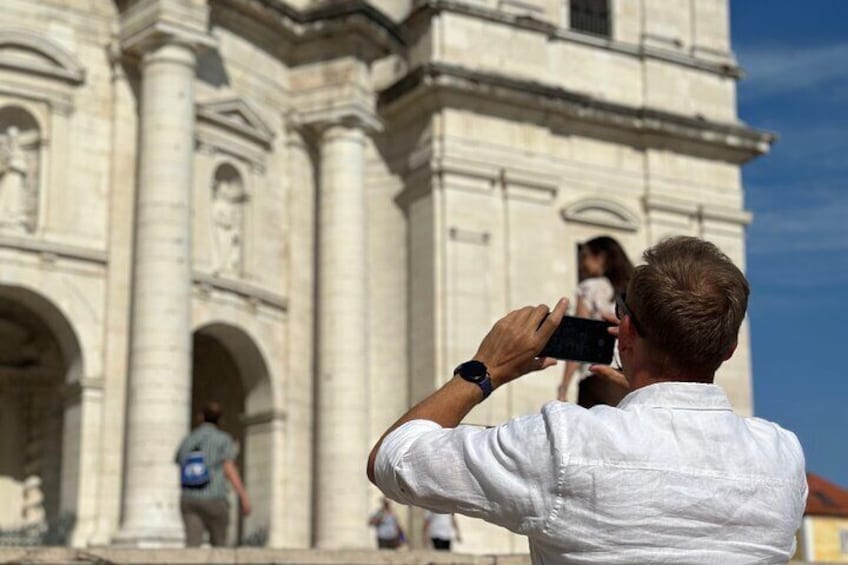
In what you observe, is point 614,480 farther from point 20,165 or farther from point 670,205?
point 670,205

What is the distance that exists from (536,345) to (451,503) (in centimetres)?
41

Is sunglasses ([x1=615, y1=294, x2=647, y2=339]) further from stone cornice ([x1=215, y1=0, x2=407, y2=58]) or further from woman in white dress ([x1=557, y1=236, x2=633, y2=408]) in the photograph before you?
stone cornice ([x1=215, y1=0, x2=407, y2=58])

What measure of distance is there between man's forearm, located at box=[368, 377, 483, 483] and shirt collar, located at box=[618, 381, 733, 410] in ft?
0.97

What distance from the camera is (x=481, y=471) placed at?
99.8 inches

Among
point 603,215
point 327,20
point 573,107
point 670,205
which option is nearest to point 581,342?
point 327,20

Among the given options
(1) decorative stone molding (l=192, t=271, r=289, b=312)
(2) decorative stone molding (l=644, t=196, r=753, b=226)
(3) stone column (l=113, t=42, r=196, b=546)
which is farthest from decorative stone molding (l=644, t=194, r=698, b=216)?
(3) stone column (l=113, t=42, r=196, b=546)

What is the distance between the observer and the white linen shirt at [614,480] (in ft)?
8.27

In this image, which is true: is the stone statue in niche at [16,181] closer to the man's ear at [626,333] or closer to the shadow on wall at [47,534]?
the shadow on wall at [47,534]

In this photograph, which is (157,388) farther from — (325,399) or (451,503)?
(451,503)

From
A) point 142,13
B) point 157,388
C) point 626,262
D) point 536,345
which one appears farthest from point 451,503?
point 142,13

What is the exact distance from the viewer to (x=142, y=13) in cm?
2036

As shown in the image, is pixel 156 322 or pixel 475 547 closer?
pixel 156 322

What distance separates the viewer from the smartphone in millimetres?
2967

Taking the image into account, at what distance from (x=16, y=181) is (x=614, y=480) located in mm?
18769
